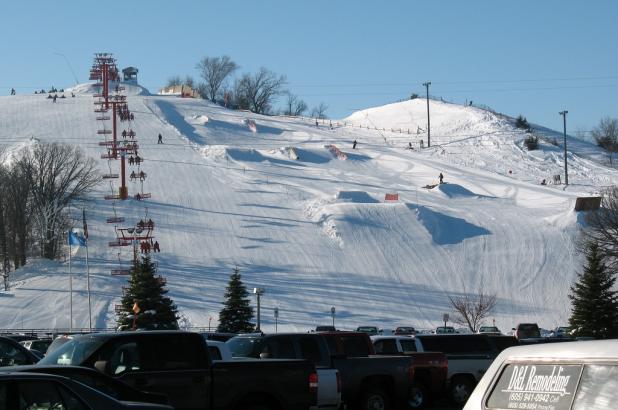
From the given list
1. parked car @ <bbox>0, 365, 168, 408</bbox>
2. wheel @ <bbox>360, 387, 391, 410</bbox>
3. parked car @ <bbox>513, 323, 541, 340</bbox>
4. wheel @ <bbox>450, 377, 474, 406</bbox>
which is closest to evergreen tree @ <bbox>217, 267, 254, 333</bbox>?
parked car @ <bbox>513, 323, 541, 340</bbox>

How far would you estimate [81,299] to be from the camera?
6041 centimetres

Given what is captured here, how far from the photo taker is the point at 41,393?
359 inches

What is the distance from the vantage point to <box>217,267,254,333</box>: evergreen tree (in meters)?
50.1

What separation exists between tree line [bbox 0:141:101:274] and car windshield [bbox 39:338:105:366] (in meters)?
55.5

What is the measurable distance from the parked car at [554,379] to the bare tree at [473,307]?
53.4m

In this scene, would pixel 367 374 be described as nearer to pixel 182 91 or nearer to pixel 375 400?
pixel 375 400

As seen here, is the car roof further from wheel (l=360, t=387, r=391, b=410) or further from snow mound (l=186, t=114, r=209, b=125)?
snow mound (l=186, t=114, r=209, b=125)

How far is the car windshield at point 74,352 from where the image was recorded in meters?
14.2

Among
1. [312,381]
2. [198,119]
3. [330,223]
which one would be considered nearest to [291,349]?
[312,381]

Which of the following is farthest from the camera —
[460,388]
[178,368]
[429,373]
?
[460,388]

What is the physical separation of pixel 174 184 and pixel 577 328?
49304 mm

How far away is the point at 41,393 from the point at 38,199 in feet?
233

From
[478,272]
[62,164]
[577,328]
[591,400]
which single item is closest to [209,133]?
[62,164]

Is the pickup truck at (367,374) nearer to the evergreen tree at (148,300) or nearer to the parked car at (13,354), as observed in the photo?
the parked car at (13,354)
